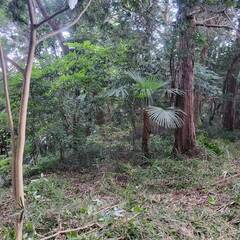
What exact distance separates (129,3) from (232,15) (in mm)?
3071

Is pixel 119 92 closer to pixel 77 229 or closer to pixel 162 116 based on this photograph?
pixel 162 116

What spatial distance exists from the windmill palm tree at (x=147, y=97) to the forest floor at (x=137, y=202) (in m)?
0.65

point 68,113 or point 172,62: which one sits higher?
point 172,62

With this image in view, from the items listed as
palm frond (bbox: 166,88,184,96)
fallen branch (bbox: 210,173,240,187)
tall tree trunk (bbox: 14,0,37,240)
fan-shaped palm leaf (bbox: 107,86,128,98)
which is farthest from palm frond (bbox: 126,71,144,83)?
tall tree trunk (bbox: 14,0,37,240)

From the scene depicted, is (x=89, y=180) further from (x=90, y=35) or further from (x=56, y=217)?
(x=90, y=35)

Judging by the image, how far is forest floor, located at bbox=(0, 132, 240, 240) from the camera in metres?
2.85

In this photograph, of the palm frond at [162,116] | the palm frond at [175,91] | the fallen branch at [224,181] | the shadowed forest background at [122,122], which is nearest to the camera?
the shadowed forest background at [122,122]

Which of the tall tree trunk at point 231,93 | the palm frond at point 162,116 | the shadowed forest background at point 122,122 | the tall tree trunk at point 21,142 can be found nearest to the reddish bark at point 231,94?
the tall tree trunk at point 231,93

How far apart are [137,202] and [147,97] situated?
212 cm

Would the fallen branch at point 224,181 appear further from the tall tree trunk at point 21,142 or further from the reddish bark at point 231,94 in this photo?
the reddish bark at point 231,94

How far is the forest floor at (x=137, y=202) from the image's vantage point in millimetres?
2854

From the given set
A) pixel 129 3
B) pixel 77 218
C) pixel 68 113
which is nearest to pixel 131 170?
pixel 68 113

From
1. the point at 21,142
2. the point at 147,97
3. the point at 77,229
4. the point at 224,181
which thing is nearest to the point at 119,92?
the point at 147,97

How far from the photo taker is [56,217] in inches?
123
